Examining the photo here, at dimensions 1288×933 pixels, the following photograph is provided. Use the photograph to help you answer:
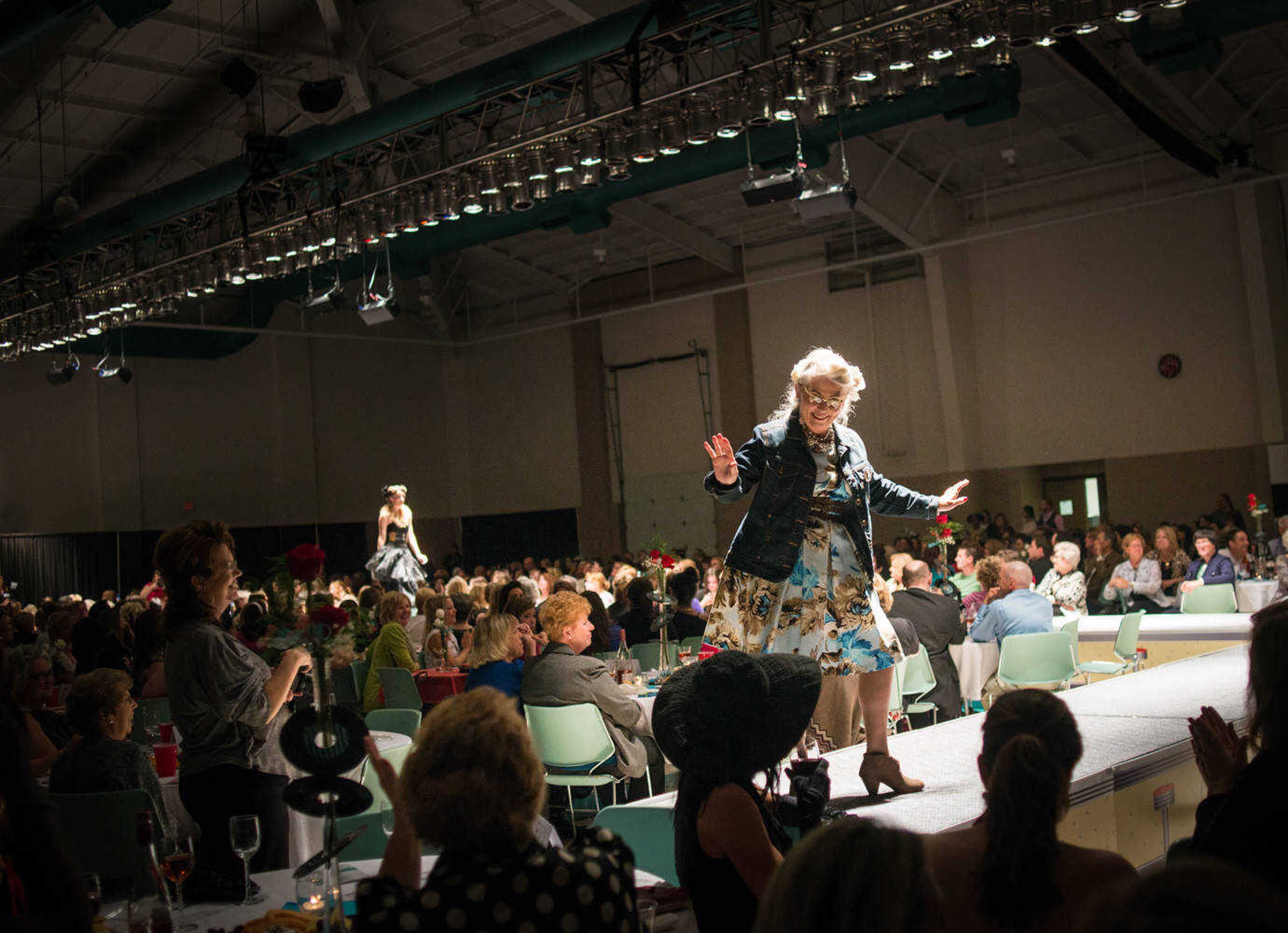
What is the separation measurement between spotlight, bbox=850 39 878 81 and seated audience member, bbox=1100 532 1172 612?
543cm

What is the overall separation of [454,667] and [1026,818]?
19.7ft

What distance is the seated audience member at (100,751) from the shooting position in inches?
139

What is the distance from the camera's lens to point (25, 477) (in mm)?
17234

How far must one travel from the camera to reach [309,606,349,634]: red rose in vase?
90.7 inches

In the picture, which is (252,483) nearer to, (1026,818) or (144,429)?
(144,429)

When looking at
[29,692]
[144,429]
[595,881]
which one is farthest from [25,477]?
[595,881]

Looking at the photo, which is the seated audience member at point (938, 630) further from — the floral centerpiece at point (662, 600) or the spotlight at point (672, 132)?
the spotlight at point (672, 132)

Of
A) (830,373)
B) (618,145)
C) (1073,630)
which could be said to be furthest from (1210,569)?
(830,373)

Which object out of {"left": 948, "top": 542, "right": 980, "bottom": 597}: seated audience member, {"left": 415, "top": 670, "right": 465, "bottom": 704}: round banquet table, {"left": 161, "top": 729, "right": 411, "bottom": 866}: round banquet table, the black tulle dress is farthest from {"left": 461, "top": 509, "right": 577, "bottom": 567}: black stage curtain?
{"left": 161, "top": 729, "right": 411, "bottom": 866}: round banquet table

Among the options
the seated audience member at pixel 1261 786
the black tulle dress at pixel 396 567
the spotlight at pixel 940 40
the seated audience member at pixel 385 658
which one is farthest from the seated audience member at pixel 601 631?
the seated audience member at pixel 1261 786

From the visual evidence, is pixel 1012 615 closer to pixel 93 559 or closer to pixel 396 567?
pixel 396 567

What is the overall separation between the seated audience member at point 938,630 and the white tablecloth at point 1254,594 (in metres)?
3.74

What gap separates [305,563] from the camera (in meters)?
→ 2.43

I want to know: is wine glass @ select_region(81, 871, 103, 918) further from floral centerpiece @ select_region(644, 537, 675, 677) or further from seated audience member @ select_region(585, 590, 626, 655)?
seated audience member @ select_region(585, 590, 626, 655)
